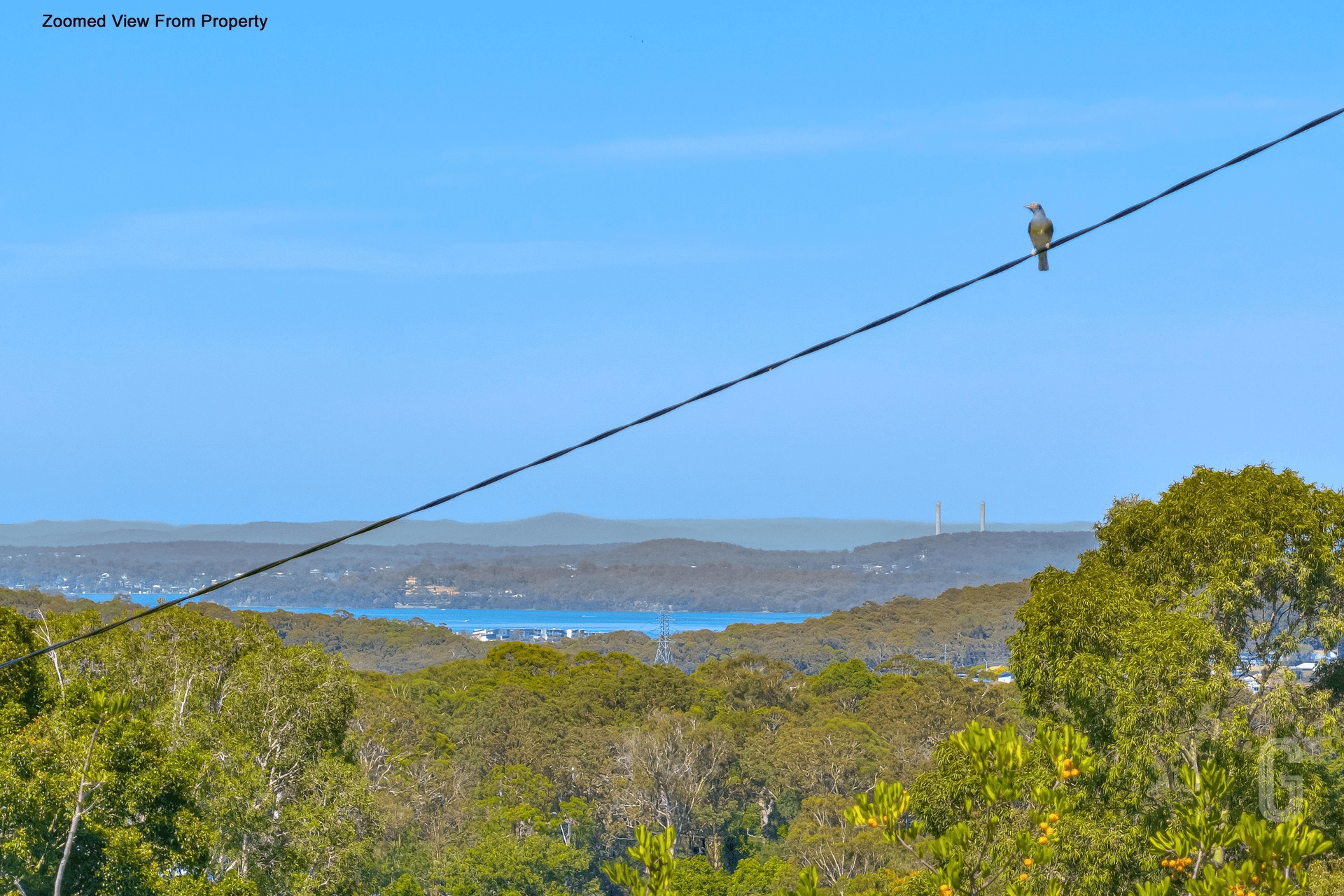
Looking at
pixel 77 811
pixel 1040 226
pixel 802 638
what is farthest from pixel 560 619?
pixel 1040 226

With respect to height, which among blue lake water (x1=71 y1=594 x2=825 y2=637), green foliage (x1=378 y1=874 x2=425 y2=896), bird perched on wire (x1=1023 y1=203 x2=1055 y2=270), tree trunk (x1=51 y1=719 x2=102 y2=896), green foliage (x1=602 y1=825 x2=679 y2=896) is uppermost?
bird perched on wire (x1=1023 y1=203 x2=1055 y2=270)

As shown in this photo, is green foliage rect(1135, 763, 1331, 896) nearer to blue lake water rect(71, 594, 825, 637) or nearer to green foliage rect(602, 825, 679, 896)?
green foliage rect(602, 825, 679, 896)

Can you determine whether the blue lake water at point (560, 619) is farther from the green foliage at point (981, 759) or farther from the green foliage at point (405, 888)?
the green foliage at point (981, 759)

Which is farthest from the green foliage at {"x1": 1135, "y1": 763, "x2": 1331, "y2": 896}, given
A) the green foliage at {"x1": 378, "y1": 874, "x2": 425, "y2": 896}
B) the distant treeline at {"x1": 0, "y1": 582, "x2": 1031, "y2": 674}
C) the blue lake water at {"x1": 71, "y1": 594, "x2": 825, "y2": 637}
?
the blue lake water at {"x1": 71, "y1": 594, "x2": 825, "y2": 637}

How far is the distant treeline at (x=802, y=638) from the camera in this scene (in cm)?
7088

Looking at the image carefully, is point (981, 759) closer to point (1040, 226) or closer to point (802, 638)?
point (1040, 226)

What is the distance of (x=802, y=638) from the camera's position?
74.6 metres

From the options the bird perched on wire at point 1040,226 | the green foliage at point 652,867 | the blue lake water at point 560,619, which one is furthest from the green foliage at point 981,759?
the blue lake water at point 560,619

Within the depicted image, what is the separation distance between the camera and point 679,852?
30.8m

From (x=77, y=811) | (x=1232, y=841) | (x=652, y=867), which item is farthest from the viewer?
(x=77, y=811)

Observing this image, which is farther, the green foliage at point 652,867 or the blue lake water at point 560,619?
the blue lake water at point 560,619

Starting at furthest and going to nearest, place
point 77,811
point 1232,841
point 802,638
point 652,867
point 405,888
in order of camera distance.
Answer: point 802,638, point 405,888, point 77,811, point 1232,841, point 652,867

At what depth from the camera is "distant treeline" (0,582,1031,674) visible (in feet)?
233

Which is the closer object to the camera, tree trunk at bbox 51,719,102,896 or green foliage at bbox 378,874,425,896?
tree trunk at bbox 51,719,102,896
